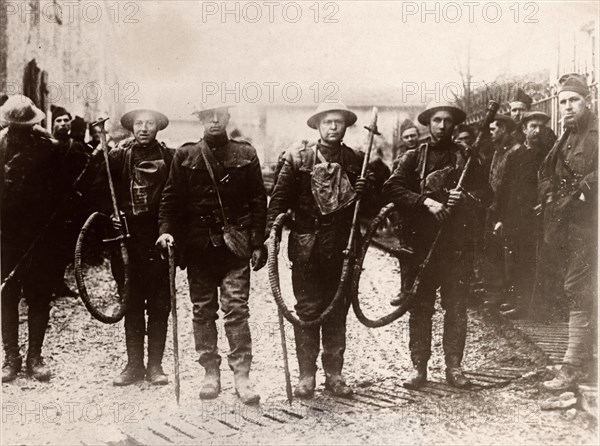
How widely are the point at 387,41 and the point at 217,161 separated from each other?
1.40 meters

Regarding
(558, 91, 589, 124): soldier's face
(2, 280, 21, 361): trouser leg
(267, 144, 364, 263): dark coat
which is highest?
(558, 91, 589, 124): soldier's face

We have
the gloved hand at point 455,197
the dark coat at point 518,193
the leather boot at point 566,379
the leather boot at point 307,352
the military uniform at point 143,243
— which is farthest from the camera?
the dark coat at point 518,193

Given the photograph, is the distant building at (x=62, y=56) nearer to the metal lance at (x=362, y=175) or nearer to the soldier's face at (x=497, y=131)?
the metal lance at (x=362, y=175)

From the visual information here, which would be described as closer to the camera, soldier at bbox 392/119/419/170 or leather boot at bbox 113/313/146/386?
leather boot at bbox 113/313/146/386

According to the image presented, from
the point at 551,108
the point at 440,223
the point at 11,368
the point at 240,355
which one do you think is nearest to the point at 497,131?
the point at 551,108

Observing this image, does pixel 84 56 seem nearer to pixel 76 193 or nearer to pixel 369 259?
pixel 76 193

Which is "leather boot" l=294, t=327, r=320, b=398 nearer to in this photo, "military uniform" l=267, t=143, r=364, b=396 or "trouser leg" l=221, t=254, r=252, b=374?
"military uniform" l=267, t=143, r=364, b=396

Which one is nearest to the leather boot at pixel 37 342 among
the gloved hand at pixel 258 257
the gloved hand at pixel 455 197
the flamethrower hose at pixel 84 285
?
the flamethrower hose at pixel 84 285

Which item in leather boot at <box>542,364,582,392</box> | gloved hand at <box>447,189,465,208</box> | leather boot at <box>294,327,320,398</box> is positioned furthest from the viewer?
leather boot at <box>294,327,320,398</box>

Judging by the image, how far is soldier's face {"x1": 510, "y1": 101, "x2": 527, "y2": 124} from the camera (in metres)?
4.71

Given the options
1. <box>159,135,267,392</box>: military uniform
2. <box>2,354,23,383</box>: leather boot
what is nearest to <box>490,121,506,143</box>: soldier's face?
<box>159,135,267,392</box>: military uniform

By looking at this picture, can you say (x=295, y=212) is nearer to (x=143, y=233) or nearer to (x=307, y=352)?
(x=307, y=352)

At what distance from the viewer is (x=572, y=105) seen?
167 inches

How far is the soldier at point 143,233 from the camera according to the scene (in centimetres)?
440
